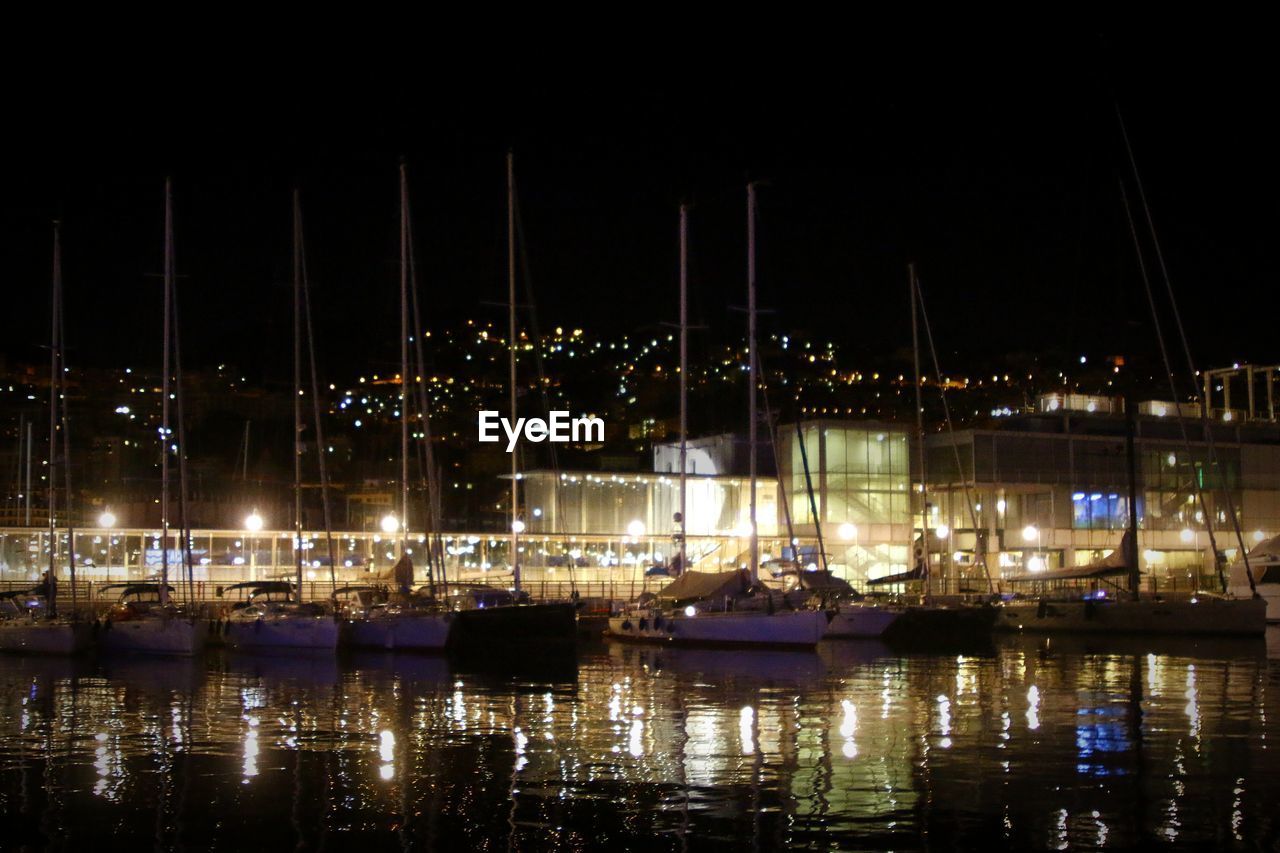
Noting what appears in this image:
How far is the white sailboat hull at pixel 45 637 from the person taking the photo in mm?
46438

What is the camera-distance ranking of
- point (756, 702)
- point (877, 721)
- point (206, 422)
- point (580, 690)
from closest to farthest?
1. point (877, 721)
2. point (756, 702)
3. point (580, 690)
4. point (206, 422)

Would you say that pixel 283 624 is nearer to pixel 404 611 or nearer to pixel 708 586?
pixel 404 611

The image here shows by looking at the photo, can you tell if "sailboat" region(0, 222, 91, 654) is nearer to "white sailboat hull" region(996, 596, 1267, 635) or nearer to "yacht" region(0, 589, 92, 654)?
"yacht" region(0, 589, 92, 654)

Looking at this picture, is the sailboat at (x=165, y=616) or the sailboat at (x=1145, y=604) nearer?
the sailboat at (x=165, y=616)

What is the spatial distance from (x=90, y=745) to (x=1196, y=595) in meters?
46.8

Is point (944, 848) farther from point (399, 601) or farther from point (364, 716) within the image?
point (399, 601)

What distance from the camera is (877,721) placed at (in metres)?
26.7

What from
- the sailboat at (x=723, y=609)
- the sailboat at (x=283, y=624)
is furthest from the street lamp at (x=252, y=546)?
the sailboat at (x=723, y=609)

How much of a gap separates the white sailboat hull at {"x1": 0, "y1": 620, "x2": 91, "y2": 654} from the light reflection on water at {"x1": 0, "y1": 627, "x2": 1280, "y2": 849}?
8.14 m

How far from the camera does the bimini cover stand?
5162cm

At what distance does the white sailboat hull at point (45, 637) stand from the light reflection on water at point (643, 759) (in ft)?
26.7

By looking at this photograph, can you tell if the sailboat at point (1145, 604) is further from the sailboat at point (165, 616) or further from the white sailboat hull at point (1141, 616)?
the sailboat at point (165, 616)

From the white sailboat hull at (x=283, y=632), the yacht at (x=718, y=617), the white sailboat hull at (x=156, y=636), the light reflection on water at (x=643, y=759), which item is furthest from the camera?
the yacht at (x=718, y=617)

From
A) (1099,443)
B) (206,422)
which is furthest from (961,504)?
(206,422)
